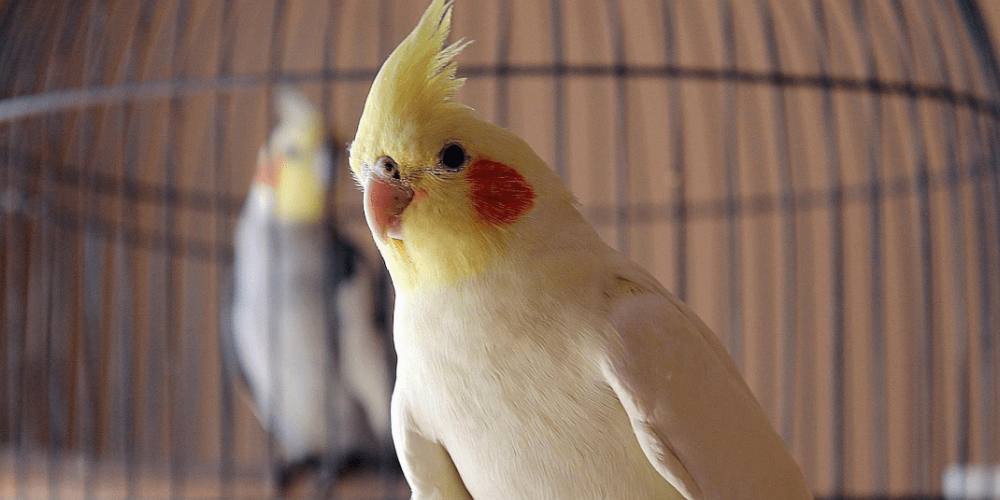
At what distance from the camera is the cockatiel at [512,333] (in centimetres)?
29

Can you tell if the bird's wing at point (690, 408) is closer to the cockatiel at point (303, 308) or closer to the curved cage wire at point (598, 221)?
the cockatiel at point (303, 308)

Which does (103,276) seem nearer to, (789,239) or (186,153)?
(186,153)

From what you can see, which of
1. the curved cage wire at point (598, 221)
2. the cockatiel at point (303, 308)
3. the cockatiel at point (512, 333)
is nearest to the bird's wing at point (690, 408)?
the cockatiel at point (512, 333)

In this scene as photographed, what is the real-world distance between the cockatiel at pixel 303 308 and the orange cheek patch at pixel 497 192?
87 centimetres

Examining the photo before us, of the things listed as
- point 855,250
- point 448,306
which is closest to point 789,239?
point 855,250

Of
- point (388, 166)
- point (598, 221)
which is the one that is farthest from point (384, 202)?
point (598, 221)

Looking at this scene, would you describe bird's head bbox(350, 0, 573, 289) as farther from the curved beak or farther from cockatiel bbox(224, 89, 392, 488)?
cockatiel bbox(224, 89, 392, 488)

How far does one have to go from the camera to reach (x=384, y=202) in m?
0.29

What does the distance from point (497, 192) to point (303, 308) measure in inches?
35.4

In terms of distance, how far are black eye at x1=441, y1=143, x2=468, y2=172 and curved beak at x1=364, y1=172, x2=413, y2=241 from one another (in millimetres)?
16

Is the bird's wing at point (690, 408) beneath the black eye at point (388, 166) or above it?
beneath

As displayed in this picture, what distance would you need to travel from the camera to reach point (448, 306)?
30cm

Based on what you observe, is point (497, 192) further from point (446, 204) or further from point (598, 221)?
point (598, 221)

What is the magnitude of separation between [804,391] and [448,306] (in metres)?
1.42
